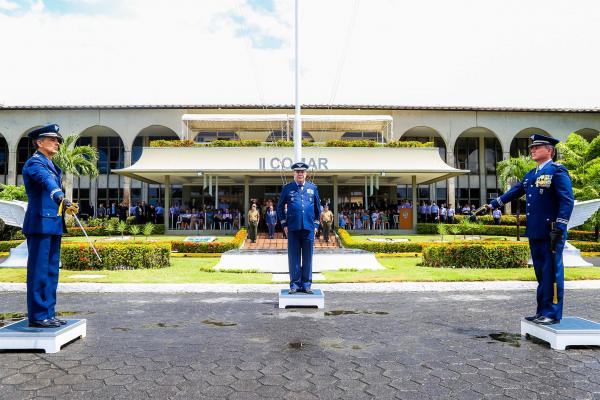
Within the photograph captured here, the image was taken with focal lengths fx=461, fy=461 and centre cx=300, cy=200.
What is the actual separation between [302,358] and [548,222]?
3.32 meters

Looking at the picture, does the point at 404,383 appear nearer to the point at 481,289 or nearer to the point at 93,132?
the point at 481,289

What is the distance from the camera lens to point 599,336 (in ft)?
16.6

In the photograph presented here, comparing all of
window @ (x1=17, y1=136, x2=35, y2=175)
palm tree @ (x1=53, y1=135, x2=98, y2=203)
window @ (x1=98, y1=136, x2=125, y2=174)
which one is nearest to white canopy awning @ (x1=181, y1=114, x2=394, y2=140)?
palm tree @ (x1=53, y1=135, x2=98, y2=203)

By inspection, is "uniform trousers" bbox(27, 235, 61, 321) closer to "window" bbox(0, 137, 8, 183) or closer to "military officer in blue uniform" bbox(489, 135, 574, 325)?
"military officer in blue uniform" bbox(489, 135, 574, 325)

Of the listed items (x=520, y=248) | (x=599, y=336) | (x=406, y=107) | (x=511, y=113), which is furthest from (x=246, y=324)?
(x=511, y=113)

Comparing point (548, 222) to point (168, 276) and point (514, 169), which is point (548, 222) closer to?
point (168, 276)

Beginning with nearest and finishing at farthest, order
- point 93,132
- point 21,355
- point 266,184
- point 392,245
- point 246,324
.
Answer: point 21,355
point 246,324
point 392,245
point 266,184
point 93,132

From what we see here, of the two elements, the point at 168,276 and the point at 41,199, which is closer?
the point at 41,199

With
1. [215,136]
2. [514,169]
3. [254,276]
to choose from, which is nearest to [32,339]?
[254,276]

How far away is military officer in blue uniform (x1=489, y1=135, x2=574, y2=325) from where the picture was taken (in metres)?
5.36

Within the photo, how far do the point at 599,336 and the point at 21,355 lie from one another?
618cm

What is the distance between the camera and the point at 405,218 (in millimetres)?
28297

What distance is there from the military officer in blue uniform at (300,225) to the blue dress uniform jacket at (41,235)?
3.65 metres

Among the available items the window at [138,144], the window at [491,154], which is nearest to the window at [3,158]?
the window at [138,144]
